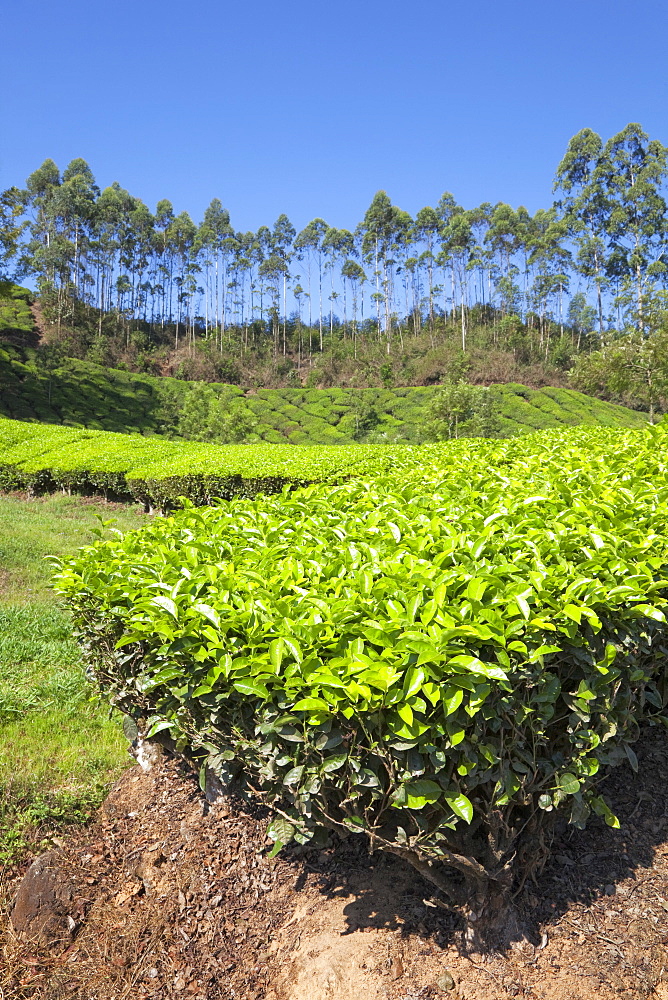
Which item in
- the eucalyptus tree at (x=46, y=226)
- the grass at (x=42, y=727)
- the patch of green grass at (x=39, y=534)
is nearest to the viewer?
the grass at (x=42, y=727)

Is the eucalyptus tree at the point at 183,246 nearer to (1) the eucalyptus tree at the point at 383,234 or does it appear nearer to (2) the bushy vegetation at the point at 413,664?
(1) the eucalyptus tree at the point at 383,234

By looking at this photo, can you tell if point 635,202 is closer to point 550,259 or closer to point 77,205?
point 550,259

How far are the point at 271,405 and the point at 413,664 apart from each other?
35.0 m

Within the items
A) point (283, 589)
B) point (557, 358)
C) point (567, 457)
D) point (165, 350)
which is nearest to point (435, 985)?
point (283, 589)

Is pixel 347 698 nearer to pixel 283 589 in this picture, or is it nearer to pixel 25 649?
pixel 283 589

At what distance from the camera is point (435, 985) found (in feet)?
5.87

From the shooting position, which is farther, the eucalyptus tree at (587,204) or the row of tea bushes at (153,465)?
the eucalyptus tree at (587,204)

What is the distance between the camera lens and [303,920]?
2057 mm

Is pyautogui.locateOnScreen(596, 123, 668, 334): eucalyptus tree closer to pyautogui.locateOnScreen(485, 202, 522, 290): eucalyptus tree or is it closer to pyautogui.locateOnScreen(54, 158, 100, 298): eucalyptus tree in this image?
pyautogui.locateOnScreen(485, 202, 522, 290): eucalyptus tree

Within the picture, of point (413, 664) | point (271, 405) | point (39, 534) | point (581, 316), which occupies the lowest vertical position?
point (39, 534)

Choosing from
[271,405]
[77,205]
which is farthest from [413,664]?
[77,205]

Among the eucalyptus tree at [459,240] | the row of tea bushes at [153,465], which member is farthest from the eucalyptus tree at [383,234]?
the row of tea bushes at [153,465]

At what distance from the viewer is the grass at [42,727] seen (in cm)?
268

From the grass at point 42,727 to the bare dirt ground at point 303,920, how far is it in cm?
20
